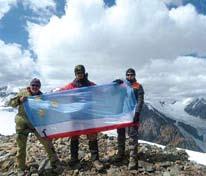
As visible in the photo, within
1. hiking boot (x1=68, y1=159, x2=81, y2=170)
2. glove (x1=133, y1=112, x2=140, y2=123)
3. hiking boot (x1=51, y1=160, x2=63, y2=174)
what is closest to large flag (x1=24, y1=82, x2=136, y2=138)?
glove (x1=133, y1=112, x2=140, y2=123)

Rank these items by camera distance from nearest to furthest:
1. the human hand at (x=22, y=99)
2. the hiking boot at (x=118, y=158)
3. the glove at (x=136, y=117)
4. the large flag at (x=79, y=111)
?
the human hand at (x=22, y=99) < the glove at (x=136, y=117) < the hiking boot at (x=118, y=158) < the large flag at (x=79, y=111)

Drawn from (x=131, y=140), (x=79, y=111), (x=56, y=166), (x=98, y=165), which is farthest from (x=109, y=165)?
(x=79, y=111)

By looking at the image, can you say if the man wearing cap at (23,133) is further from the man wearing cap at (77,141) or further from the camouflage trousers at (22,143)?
the man wearing cap at (77,141)

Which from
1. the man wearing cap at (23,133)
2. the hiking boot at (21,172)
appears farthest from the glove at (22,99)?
the hiking boot at (21,172)

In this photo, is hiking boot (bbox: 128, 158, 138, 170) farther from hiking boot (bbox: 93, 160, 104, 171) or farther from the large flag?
the large flag

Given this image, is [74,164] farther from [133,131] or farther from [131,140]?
[133,131]

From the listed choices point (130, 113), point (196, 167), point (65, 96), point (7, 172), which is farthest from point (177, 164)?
point (7, 172)
